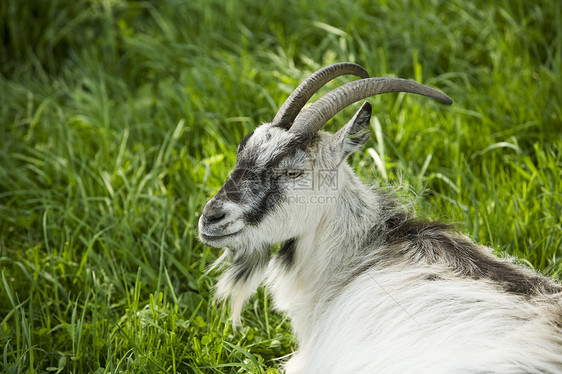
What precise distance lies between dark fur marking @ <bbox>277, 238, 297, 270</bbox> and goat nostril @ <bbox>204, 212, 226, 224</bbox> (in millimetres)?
459

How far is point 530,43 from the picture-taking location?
5746 millimetres

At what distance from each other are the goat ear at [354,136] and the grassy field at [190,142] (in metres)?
0.62

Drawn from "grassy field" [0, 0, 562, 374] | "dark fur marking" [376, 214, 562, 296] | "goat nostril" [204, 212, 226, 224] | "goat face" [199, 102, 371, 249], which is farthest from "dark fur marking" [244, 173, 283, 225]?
"grassy field" [0, 0, 562, 374]

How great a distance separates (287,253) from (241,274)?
0.27 metres

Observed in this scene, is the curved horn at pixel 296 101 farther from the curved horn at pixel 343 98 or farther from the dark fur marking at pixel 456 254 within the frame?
the dark fur marking at pixel 456 254

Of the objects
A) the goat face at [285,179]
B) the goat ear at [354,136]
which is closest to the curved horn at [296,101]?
the goat face at [285,179]

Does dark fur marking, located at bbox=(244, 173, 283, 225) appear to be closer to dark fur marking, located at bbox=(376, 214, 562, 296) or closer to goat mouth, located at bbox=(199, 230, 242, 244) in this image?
goat mouth, located at bbox=(199, 230, 242, 244)

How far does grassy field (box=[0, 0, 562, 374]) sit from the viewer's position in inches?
142

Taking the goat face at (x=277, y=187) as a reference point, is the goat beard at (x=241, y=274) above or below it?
below

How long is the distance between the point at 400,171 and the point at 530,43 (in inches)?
93.6

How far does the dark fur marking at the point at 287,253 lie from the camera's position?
10.7ft

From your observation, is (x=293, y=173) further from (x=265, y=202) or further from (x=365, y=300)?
(x=365, y=300)

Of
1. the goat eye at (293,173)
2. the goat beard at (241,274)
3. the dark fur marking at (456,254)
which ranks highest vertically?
the goat eye at (293,173)

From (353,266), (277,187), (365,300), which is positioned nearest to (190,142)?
(277,187)
